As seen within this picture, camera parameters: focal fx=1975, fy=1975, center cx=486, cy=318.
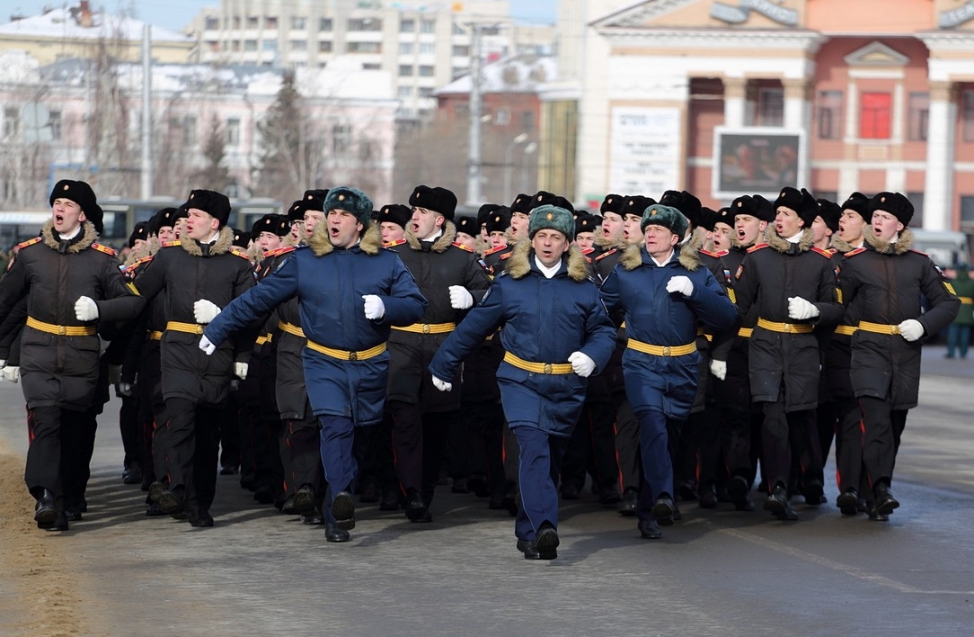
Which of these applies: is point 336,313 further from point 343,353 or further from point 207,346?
point 207,346

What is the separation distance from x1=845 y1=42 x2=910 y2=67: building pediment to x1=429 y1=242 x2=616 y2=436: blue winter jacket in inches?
2529

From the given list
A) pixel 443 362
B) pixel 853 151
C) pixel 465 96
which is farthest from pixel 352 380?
pixel 465 96

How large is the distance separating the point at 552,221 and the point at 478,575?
1.88 meters

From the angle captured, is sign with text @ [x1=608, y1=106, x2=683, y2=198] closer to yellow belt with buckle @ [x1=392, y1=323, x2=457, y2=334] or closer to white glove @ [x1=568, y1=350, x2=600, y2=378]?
yellow belt with buckle @ [x1=392, y1=323, x2=457, y2=334]

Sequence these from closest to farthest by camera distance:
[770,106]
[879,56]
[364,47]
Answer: [879,56], [770,106], [364,47]

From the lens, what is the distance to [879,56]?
7238cm

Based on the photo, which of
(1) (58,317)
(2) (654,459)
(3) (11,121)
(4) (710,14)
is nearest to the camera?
(2) (654,459)

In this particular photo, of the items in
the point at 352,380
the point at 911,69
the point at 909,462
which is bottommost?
the point at 909,462

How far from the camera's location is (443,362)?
10.3 metres

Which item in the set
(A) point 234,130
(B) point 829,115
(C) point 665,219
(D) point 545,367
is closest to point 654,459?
(D) point 545,367

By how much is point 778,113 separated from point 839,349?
206 ft

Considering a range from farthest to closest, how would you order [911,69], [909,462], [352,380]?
[911,69]
[909,462]
[352,380]

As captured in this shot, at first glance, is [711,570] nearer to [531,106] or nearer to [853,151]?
[853,151]

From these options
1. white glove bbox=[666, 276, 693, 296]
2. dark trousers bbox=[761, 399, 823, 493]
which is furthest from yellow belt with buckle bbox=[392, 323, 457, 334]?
dark trousers bbox=[761, 399, 823, 493]
